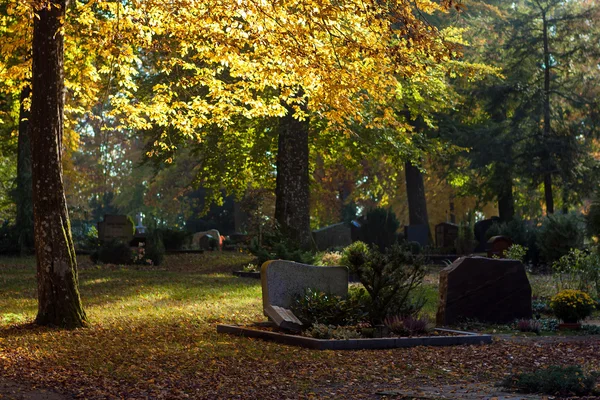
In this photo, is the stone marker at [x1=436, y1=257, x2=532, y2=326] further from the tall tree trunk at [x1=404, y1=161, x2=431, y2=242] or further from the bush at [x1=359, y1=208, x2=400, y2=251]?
the tall tree trunk at [x1=404, y1=161, x2=431, y2=242]

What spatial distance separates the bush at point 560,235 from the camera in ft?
91.1

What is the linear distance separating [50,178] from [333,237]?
23639 mm

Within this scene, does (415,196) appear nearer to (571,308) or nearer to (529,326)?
(571,308)

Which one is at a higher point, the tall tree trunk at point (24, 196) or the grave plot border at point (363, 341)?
the tall tree trunk at point (24, 196)

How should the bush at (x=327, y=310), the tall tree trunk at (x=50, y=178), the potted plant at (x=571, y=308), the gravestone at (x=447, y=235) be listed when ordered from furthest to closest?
the gravestone at (x=447, y=235)
the potted plant at (x=571, y=308)
the bush at (x=327, y=310)
the tall tree trunk at (x=50, y=178)

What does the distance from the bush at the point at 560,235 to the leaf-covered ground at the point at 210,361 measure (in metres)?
14.8

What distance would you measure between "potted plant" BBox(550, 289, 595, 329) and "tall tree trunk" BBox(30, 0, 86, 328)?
25.6 ft

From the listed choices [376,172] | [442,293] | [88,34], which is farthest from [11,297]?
[376,172]

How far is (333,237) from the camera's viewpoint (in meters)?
36.1

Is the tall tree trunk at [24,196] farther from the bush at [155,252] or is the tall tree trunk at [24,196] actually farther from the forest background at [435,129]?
the bush at [155,252]

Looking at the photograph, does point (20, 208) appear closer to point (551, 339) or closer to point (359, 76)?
point (359, 76)

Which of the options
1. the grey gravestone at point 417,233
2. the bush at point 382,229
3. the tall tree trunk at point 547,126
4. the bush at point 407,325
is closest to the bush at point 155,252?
the bush at point 382,229

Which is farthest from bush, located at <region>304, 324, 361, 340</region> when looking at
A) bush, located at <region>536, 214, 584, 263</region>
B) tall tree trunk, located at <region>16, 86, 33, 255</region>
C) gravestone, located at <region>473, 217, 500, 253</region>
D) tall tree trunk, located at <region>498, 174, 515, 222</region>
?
tall tree trunk, located at <region>498, 174, 515, 222</region>

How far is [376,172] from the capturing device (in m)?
48.8
